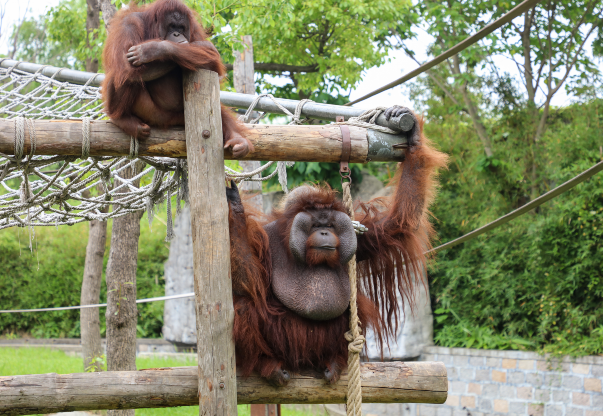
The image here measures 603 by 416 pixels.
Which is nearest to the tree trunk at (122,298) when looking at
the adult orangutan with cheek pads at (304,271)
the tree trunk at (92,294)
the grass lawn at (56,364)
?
the tree trunk at (92,294)

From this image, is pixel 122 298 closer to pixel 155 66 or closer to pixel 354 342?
pixel 354 342

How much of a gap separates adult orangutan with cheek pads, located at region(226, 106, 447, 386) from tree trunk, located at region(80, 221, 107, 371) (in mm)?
2899

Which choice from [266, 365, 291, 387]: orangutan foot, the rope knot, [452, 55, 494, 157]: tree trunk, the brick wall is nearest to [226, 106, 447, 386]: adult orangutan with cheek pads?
[266, 365, 291, 387]: orangutan foot

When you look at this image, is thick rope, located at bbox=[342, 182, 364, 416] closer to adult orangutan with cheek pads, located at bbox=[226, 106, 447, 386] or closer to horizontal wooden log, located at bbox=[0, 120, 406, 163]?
adult orangutan with cheek pads, located at bbox=[226, 106, 447, 386]

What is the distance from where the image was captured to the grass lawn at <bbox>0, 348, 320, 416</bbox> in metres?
5.44

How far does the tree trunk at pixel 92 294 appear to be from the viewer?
5.17 metres

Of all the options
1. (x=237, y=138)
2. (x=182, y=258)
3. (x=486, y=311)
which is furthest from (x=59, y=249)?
(x=237, y=138)

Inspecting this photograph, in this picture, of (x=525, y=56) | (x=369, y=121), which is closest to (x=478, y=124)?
(x=525, y=56)

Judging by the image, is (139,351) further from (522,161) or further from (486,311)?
(522,161)

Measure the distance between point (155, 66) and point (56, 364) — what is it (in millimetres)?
5592

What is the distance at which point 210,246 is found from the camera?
215 centimetres

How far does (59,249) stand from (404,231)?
8.08 meters

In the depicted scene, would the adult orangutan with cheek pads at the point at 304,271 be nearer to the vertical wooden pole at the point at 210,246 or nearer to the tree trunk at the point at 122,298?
the vertical wooden pole at the point at 210,246

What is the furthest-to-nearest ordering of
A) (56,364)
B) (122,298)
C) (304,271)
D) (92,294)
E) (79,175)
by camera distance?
(56,364)
(92,294)
(122,298)
(79,175)
(304,271)
